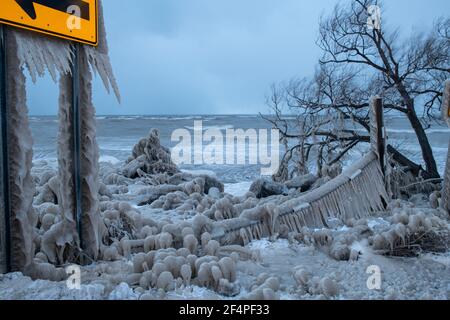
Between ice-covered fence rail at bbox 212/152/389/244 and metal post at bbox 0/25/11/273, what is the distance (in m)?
1.79

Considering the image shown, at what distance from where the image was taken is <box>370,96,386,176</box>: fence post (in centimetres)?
601

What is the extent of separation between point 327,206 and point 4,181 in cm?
352

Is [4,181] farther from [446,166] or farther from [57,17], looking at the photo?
[446,166]

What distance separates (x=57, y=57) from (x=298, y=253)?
2.71 meters

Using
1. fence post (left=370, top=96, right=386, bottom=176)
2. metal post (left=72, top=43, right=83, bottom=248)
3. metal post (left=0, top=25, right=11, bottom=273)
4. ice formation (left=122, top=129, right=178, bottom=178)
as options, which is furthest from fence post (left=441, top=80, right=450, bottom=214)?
ice formation (left=122, top=129, right=178, bottom=178)

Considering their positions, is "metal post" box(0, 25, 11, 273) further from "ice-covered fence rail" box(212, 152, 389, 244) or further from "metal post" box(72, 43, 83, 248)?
"ice-covered fence rail" box(212, 152, 389, 244)

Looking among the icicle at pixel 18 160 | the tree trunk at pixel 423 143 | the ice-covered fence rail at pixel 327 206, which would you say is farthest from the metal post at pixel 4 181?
the tree trunk at pixel 423 143

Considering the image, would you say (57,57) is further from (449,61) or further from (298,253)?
(449,61)

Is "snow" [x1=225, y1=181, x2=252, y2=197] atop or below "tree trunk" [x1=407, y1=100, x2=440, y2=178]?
below

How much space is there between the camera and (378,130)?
6074 millimetres

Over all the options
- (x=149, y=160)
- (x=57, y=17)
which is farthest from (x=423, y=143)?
(x=57, y=17)

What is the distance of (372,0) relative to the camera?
1181 centimetres

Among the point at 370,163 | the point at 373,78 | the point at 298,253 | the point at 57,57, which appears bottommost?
the point at 298,253

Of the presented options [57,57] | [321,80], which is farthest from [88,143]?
[321,80]
